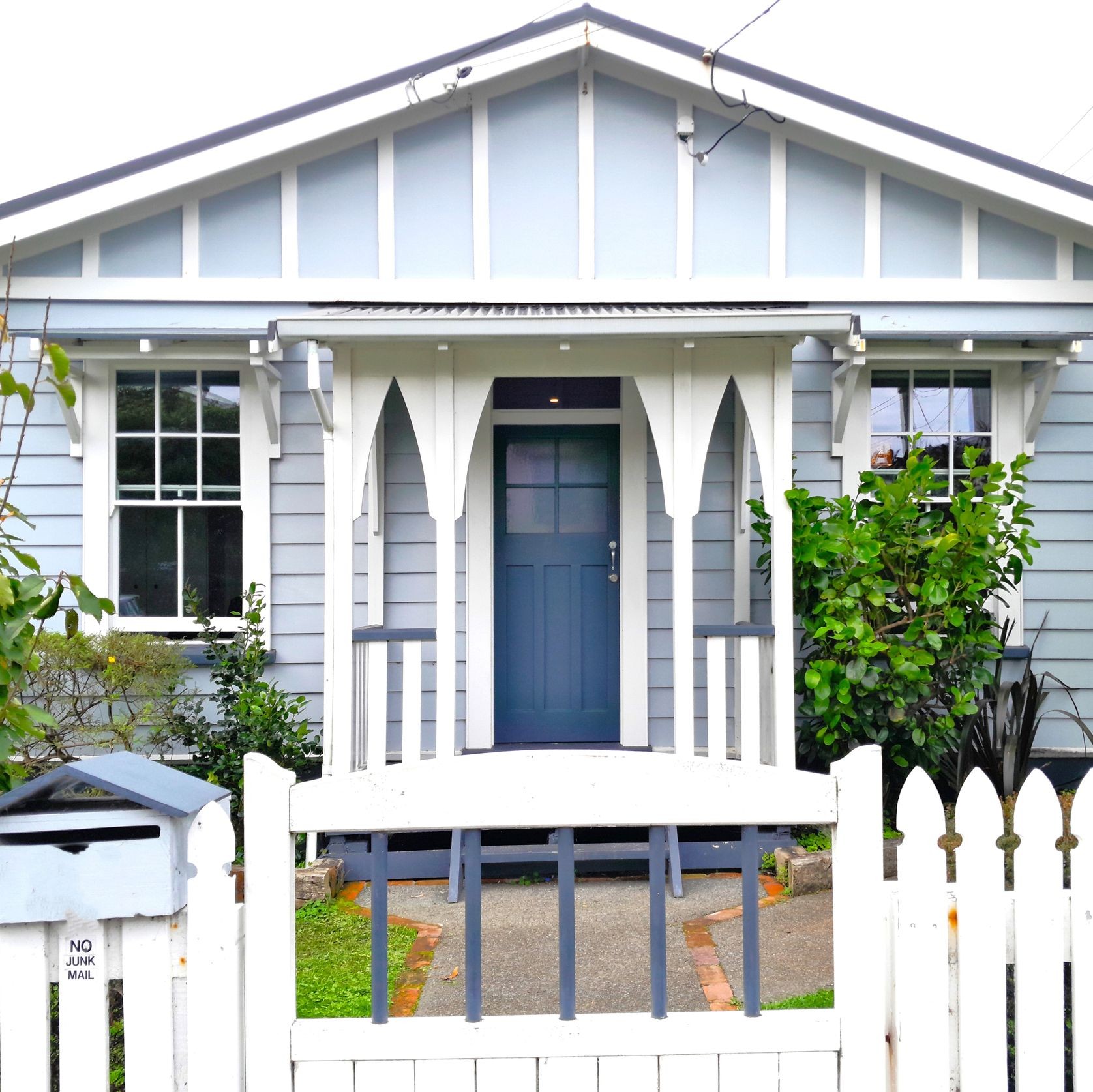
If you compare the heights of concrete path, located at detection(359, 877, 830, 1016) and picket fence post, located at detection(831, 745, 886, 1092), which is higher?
picket fence post, located at detection(831, 745, 886, 1092)

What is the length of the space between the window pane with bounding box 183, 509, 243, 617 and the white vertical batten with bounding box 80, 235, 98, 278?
5.25 ft

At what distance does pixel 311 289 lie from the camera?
20.3 feet

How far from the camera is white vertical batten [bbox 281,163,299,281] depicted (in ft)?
20.2

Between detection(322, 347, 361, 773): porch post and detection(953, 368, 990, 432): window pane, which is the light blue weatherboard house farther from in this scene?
detection(322, 347, 361, 773): porch post

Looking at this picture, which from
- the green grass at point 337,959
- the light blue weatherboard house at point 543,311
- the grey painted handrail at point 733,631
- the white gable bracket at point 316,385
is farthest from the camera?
the light blue weatherboard house at point 543,311

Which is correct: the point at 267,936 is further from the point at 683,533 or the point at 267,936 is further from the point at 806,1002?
the point at 683,533

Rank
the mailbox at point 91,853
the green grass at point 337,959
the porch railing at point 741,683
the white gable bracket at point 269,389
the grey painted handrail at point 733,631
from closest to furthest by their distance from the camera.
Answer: the mailbox at point 91,853 → the green grass at point 337,959 → the porch railing at point 741,683 → the grey painted handrail at point 733,631 → the white gable bracket at point 269,389

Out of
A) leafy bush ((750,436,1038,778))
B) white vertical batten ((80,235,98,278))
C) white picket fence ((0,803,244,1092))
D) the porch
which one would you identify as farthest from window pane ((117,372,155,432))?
white picket fence ((0,803,244,1092))

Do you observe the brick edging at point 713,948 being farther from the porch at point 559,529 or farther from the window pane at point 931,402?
the window pane at point 931,402

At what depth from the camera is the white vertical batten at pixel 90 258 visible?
6.11 metres

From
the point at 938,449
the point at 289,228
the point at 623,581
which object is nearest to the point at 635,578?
the point at 623,581

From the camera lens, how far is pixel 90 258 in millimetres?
6117

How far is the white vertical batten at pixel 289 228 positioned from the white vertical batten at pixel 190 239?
0.53m

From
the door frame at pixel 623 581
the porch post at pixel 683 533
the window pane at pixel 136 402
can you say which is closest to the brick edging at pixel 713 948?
the porch post at pixel 683 533
